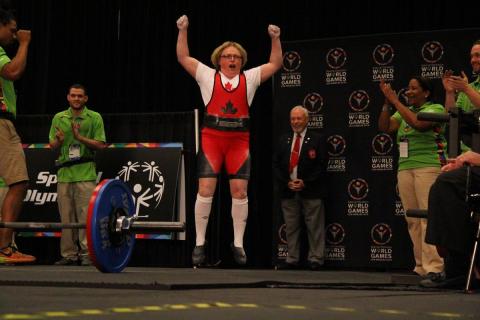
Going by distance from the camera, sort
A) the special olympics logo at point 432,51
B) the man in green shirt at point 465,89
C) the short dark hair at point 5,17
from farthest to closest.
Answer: the special olympics logo at point 432,51 < the short dark hair at point 5,17 < the man in green shirt at point 465,89

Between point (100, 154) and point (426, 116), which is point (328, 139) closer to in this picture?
point (100, 154)

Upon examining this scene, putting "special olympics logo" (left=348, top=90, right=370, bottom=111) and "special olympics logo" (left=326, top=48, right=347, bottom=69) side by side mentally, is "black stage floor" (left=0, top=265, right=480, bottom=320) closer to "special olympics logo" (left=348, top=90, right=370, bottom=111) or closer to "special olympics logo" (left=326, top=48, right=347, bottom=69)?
"special olympics logo" (left=348, top=90, right=370, bottom=111)

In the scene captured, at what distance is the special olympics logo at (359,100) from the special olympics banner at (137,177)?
151 centimetres

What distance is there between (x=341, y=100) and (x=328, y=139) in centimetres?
34

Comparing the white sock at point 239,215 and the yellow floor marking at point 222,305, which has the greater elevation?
the white sock at point 239,215

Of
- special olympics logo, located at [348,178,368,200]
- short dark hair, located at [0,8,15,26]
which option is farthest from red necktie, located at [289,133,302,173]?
short dark hair, located at [0,8,15,26]

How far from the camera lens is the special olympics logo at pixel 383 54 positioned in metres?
6.98

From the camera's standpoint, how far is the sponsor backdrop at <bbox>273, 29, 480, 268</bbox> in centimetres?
683

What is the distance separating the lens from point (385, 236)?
6.88 metres

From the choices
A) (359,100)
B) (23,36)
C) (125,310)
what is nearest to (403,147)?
(359,100)

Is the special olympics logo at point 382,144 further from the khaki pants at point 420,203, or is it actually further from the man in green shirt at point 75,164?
the man in green shirt at point 75,164

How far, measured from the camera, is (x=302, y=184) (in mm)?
6922

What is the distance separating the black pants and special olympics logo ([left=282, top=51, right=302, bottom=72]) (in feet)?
10.9

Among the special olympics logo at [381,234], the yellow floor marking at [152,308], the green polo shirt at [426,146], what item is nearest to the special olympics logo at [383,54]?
the green polo shirt at [426,146]
